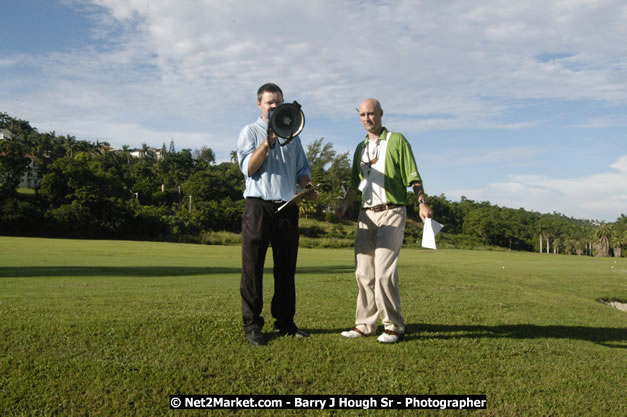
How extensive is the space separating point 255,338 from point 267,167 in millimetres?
1856

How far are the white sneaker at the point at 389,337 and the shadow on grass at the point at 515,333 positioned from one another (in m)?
0.25

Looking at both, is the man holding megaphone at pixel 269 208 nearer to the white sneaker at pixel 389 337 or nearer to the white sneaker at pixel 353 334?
the white sneaker at pixel 353 334

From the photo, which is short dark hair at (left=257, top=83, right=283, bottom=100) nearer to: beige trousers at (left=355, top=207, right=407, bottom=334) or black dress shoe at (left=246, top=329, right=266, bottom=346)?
beige trousers at (left=355, top=207, right=407, bottom=334)

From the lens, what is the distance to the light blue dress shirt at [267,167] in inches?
208

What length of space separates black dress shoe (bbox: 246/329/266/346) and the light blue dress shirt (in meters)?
1.44

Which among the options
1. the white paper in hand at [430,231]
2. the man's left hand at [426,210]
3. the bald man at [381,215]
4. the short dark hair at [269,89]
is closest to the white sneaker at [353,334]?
the bald man at [381,215]

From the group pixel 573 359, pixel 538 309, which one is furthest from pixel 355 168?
pixel 538 309

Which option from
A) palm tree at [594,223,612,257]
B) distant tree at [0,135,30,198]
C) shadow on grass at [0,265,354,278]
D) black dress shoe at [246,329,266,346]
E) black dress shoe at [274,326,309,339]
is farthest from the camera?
palm tree at [594,223,612,257]

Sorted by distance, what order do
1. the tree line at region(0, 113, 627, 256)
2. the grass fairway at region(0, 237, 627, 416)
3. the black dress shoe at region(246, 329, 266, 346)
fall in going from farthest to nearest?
the tree line at region(0, 113, 627, 256) < the black dress shoe at region(246, 329, 266, 346) < the grass fairway at region(0, 237, 627, 416)

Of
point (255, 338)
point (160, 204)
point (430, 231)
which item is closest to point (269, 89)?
point (430, 231)

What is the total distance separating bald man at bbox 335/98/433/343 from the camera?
18.2 feet

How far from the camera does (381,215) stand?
571cm

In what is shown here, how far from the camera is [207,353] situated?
4.58m

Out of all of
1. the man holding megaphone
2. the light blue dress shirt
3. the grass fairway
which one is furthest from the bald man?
the light blue dress shirt
